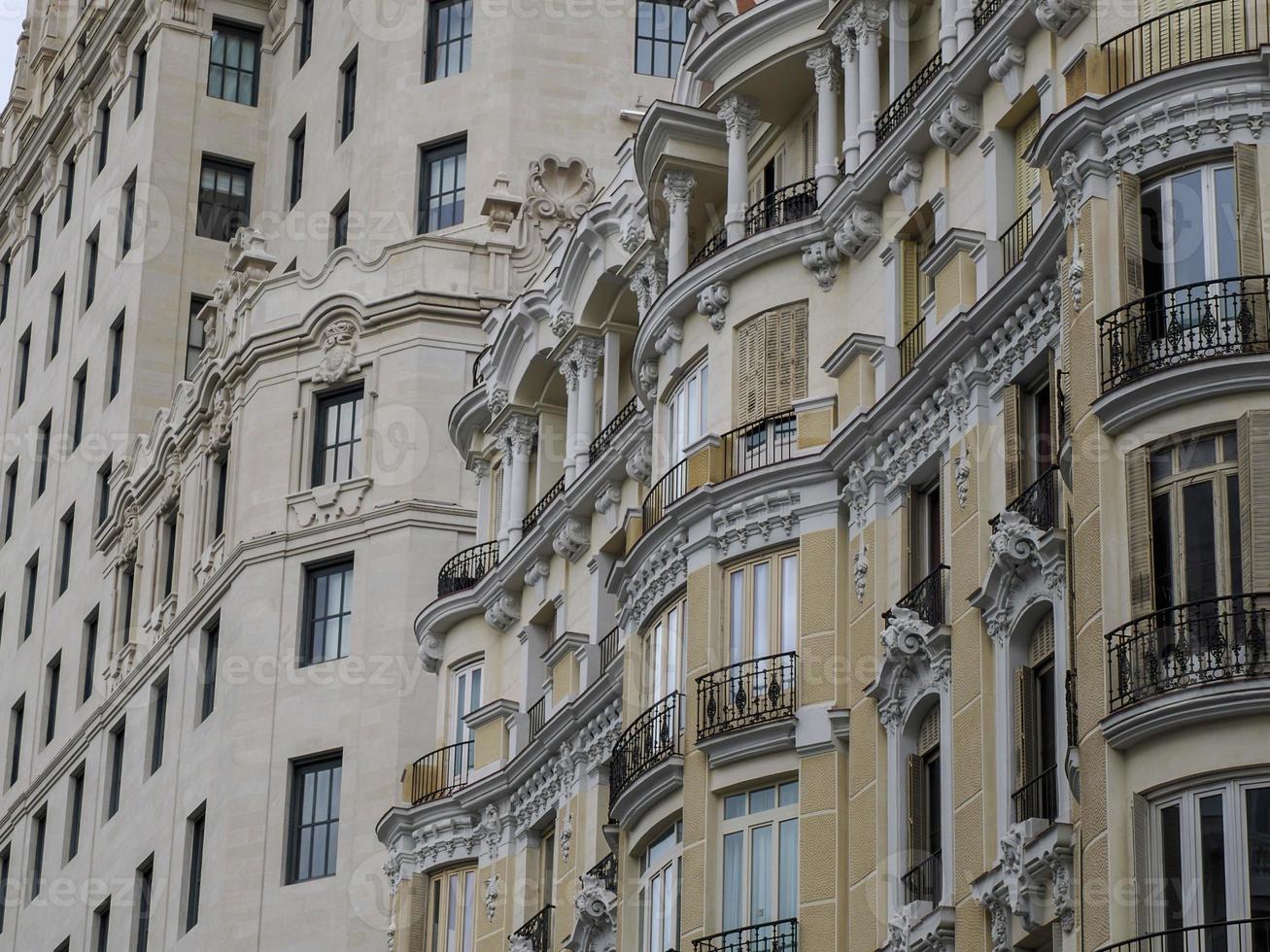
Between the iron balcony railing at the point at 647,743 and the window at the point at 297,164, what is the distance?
35815 mm

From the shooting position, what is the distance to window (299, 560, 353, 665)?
64.6 metres

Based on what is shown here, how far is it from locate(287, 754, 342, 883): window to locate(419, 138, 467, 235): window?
13.9m

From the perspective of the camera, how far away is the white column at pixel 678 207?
155ft

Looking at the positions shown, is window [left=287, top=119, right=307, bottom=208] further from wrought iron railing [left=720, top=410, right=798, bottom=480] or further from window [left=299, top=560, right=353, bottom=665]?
wrought iron railing [left=720, top=410, right=798, bottom=480]

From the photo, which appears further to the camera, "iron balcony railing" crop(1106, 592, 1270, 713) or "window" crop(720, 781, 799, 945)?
"window" crop(720, 781, 799, 945)

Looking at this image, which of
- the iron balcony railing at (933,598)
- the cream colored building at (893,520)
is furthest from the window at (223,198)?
the iron balcony railing at (933,598)

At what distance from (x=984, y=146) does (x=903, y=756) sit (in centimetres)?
809

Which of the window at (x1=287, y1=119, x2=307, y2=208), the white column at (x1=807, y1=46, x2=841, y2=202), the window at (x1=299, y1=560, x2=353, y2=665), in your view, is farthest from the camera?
the window at (x1=287, y1=119, x2=307, y2=208)

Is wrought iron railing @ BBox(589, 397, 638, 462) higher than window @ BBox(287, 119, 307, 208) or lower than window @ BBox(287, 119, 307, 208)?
lower

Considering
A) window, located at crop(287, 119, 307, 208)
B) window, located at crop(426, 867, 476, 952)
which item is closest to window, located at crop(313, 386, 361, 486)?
window, located at crop(287, 119, 307, 208)

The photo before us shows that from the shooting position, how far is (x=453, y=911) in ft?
178

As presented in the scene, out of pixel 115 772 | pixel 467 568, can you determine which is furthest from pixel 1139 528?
pixel 115 772

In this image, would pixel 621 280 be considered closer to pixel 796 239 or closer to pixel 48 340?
pixel 796 239

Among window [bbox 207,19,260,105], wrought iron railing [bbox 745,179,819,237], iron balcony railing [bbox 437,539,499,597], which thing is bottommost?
iron balcony railing [bbox 437,539,499,597]
